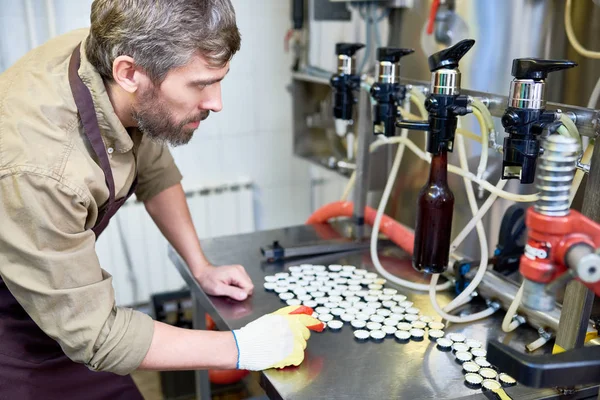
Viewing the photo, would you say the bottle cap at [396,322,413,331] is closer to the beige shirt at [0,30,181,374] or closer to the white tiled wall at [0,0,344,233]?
the beige shirt at [0,30,181,374]

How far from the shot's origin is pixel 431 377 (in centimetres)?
90

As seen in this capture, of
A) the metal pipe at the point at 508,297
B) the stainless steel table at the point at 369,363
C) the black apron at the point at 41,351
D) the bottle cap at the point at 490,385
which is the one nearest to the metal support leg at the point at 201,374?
the stainless steel table at the point at 369,363

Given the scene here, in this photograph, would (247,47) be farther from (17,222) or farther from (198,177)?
(17,222)

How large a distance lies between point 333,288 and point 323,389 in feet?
1.17

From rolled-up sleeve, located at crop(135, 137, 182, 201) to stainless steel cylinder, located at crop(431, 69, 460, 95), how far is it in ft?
2.16

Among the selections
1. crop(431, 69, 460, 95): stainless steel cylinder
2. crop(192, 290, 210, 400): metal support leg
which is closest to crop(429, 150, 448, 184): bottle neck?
crop(431, 69, 460, 95): stainless steel cylinder

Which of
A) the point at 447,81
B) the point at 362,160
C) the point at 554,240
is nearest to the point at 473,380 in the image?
the point at 554,240

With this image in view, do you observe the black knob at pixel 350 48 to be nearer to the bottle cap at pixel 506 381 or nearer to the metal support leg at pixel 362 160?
the metal support leg at pixel 362 160

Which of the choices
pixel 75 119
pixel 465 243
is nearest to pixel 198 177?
pixel 465 243

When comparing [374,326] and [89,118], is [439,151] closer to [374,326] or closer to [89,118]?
[374,326]

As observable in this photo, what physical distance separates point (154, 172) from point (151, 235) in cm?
111

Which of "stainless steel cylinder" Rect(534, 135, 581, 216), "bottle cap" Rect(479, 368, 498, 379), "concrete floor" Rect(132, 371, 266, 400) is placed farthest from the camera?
"concrete floor" Rect(132, 371, 266, 400)

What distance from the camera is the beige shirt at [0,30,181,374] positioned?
86 cm

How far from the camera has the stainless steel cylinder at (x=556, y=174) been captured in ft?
1.91
